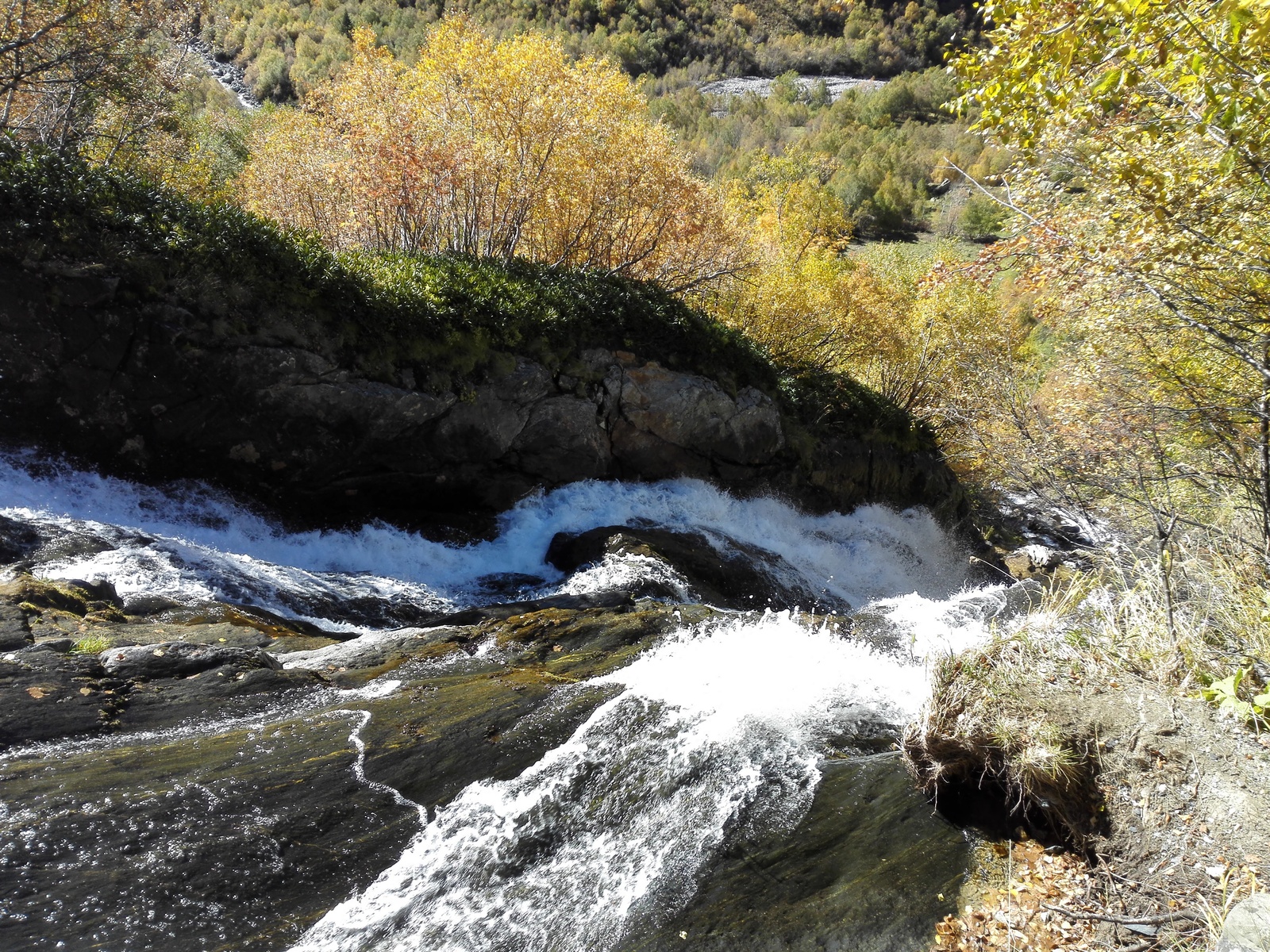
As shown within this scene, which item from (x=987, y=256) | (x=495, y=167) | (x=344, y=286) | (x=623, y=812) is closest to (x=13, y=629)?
(x=623, y=812)

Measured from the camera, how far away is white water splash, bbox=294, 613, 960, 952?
3.46 meters

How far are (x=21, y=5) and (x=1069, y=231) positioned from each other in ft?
54.7

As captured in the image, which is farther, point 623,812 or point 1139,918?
point 623,812

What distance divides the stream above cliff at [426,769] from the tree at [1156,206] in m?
2.76

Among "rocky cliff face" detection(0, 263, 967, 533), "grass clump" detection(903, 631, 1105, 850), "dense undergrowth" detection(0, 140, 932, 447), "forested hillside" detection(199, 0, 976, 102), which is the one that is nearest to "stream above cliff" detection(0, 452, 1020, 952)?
"grass clump" detection(903, 631, 1105, 850)

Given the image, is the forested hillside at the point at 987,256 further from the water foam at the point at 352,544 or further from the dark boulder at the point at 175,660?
the dark boulder at the point at 175,660

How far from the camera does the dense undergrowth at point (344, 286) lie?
8789mm

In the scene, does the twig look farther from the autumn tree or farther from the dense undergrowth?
the autumn tree

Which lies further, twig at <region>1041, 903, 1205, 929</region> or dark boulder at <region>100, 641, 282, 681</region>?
dark boulder at <region>100, 641, 282, 681</region>

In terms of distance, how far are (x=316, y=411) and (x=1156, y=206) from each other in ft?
32.5

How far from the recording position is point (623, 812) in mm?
4180

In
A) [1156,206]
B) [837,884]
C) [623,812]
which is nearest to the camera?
[837,884]

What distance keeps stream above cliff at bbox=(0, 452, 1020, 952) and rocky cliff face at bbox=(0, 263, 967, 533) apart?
1.20 m

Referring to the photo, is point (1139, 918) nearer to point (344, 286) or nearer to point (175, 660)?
point (175, 660)
